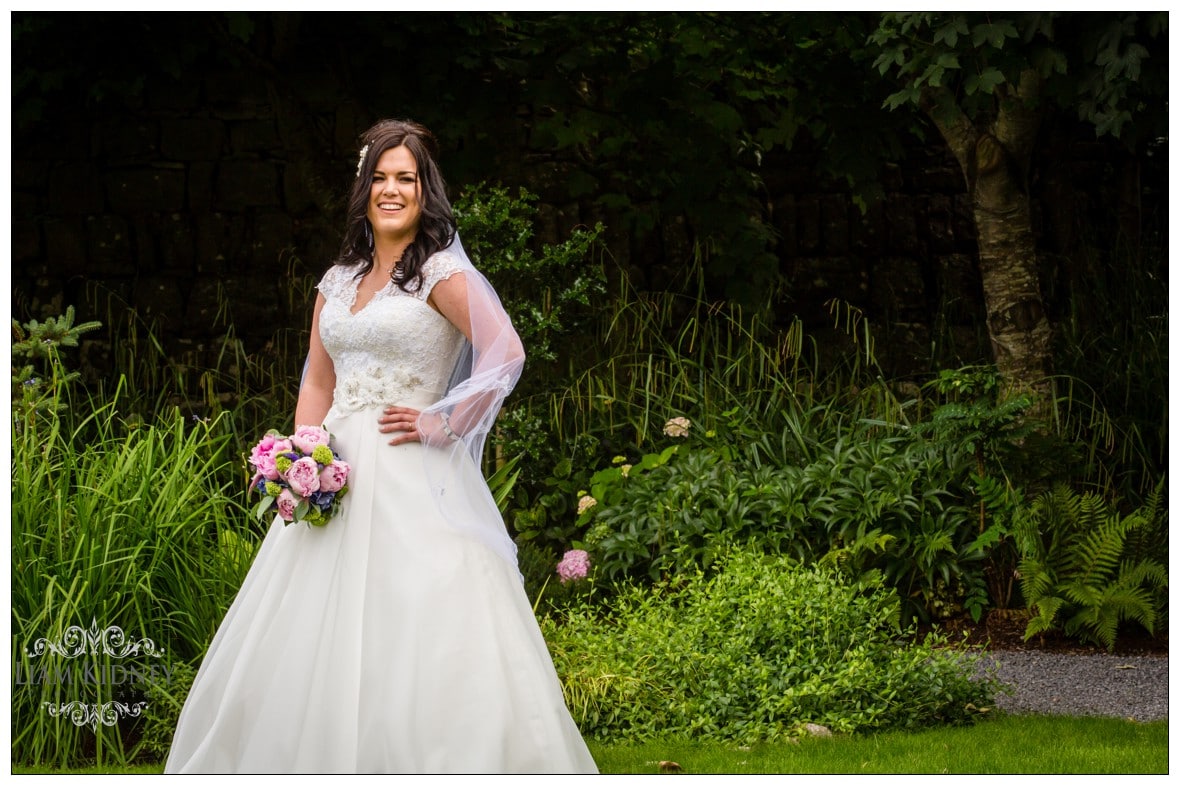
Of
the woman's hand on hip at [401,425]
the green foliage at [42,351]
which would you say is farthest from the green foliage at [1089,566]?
the green foliage at [42,351]

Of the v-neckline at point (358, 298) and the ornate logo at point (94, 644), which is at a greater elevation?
the v-neckline at point (358, 298)

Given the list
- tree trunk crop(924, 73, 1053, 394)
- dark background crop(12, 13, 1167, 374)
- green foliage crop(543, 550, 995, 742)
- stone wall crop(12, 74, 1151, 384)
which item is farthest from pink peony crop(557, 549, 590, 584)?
stone wall crop(12, 74, 1151, 384)

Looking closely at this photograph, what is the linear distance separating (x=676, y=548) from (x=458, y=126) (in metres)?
3.07

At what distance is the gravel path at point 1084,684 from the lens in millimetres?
4816

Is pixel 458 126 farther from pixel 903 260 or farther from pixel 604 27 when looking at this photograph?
pixel 903 260

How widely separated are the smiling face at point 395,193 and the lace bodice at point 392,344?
0.14 metres

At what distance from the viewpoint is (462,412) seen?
3.60m

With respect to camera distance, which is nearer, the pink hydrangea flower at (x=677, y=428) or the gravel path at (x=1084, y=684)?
the gravel path at (x=1084, y=684)

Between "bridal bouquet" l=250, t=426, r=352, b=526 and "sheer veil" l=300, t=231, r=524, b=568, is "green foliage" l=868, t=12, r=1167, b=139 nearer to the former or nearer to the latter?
"sheer veil" l=300, t=231, r=524, b=568

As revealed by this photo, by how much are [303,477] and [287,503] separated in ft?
0.29

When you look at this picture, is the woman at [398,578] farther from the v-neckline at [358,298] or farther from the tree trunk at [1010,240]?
the tree trunk at [1010,240]

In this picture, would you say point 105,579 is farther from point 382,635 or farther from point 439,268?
point 439,268

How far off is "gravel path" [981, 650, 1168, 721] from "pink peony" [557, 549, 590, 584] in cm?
166

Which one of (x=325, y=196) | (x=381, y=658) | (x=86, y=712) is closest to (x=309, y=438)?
(x=381, y=658)
